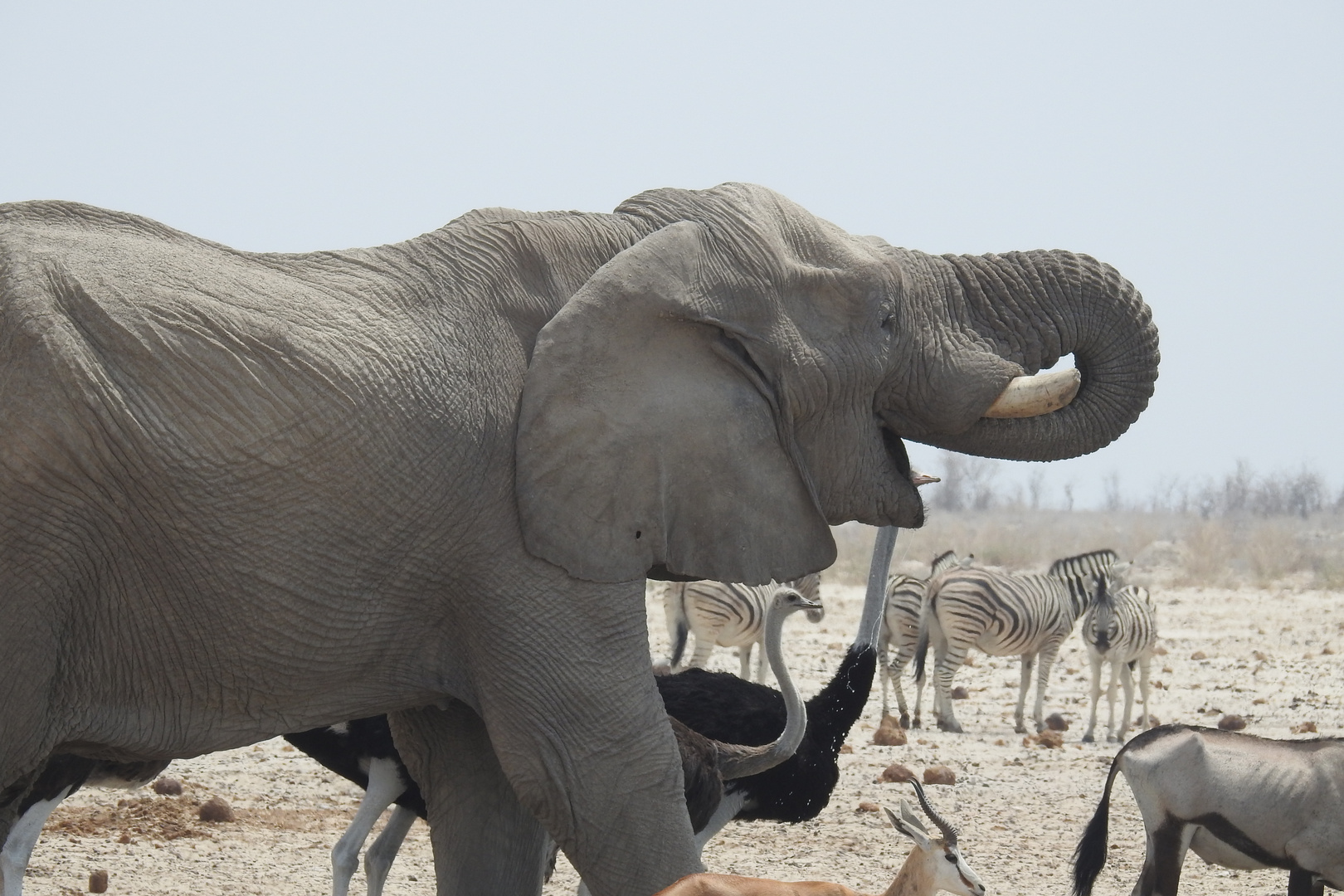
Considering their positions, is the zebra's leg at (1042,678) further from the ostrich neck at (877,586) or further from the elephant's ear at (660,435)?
the elephant's ear at (660,435)

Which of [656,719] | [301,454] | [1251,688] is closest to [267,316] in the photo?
[301,454]

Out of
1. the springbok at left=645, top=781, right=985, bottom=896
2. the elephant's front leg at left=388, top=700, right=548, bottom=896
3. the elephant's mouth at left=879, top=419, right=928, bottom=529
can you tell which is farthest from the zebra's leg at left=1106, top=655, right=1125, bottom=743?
the elephant's front leg at left=388, top=700, right=548, bottom=896

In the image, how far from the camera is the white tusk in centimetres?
484

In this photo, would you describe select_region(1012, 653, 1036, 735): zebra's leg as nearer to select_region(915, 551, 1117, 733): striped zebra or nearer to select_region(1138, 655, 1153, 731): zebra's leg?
select_region(915, 551, 1117, 733): striped zebra

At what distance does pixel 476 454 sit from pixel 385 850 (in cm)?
347

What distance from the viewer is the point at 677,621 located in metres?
16.8

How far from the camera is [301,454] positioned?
406 cm

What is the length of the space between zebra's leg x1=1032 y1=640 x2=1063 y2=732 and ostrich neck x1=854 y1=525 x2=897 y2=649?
7699 mm

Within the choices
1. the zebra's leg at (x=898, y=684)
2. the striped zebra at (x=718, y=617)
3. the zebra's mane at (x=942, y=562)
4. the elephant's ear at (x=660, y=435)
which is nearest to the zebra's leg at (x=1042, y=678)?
the zebra's leg at (x=898, y=684)

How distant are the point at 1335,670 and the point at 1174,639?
367cm

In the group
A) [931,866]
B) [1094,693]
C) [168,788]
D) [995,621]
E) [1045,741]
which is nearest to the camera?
[931,866]

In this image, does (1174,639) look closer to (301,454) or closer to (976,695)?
(976,695)

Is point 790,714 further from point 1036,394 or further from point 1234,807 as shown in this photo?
point 1036,394

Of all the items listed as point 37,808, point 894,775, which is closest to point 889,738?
point 894,775
